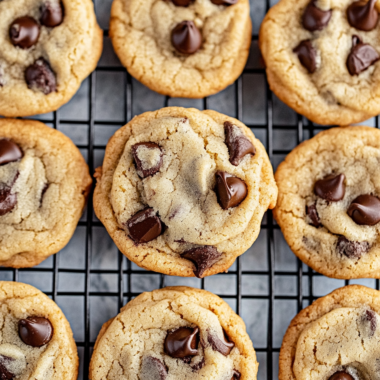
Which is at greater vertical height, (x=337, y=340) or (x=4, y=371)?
(x=337, y=340)

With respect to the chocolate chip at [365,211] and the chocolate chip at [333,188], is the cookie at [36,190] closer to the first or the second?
the chocolate chip at [333,188]

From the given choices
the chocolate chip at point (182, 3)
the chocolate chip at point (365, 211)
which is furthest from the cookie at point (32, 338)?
the chocolate chip at point (182, 3)

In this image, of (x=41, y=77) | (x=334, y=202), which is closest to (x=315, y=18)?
(x=334, y=202)

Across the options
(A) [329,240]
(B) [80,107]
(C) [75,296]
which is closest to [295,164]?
(A) [329,240]

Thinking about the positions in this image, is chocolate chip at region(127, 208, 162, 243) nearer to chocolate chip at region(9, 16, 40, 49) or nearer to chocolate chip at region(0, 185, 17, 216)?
chocolate chip at region(0, 185, 17, 216)

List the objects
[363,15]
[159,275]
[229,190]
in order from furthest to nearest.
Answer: [159,275] < [363,15] < [229,190]

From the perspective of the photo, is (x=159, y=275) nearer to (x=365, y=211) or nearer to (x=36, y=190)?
(x=36, y=190)
